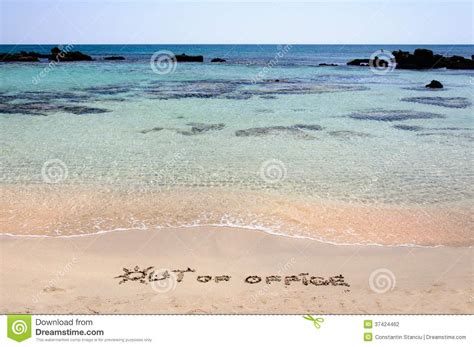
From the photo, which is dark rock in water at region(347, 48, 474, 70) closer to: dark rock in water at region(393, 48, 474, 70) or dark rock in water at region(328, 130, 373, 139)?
dark rock in water at region(393, 48, 474, 70)

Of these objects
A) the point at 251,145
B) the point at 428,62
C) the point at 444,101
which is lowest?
the point at 251,145

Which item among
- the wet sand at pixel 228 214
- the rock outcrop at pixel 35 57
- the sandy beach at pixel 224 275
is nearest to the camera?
the sandy beach at pixel 224 275

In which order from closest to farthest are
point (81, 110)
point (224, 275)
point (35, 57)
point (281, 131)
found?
point (224, 275), point (281, 131), point (81, 110), point (35, 57)

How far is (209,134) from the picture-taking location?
1792 cm

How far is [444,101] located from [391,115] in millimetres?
7532

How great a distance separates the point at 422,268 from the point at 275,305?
2914 mm

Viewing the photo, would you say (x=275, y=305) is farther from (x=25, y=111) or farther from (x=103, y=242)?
(x=25, y=111)

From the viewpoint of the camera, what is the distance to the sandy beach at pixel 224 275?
6.54 m

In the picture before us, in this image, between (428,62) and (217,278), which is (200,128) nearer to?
(217,278)

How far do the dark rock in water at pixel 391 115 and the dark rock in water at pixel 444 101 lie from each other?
390 cm

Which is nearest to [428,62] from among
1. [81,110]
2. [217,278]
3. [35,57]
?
[81,110]

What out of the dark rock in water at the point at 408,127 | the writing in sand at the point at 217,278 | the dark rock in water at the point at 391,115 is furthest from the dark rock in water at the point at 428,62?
the writing in sand at the point at 217,278

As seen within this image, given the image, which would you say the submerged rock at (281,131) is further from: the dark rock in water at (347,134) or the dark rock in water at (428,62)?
the dark rock in water at (428,62)

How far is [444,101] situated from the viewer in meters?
28.7
